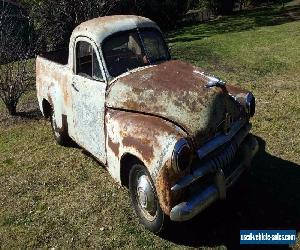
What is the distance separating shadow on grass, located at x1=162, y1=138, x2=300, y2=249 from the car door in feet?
5.45

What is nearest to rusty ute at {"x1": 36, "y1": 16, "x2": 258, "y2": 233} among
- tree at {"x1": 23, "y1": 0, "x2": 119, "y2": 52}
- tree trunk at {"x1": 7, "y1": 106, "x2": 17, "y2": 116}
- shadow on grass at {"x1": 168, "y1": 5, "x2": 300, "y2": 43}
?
tree trunk at {"x1": 7, "y1": 106, "x2": 17, "y2": 116}

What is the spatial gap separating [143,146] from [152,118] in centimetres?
42

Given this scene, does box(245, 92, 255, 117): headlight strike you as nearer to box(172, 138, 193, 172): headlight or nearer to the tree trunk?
box(172, 138, 193, 172): headlight

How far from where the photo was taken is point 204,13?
1121 inches

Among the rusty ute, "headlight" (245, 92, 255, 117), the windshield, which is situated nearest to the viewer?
the rusty ute

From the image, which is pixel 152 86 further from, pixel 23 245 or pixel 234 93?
pixel 23 245

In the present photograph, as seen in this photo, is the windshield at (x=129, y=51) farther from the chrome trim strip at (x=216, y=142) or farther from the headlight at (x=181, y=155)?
the headlight at (x=181, y=155)

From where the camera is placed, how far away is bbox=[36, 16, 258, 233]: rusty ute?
4559 mm

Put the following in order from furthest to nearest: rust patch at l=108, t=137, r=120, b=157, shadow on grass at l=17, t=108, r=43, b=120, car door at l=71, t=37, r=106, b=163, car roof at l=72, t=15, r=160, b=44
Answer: shadow on grass at l=17, t=108, r=43, b=120 < car roof at l=72, t=15, r=160, b=44 < car door at l=71, t=37, r=106, b=163 < rust patch at l=108, t=137, r=120, b=157

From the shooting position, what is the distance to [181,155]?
4.41 metres

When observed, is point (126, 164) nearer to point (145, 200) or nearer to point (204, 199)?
point (145, 200)

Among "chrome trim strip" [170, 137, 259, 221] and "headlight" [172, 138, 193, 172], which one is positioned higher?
"headlight" [172, 138, 193, 172]

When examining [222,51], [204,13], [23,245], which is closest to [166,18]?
[204,13]

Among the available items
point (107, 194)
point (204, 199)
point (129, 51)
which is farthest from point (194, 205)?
point (129, 51)
